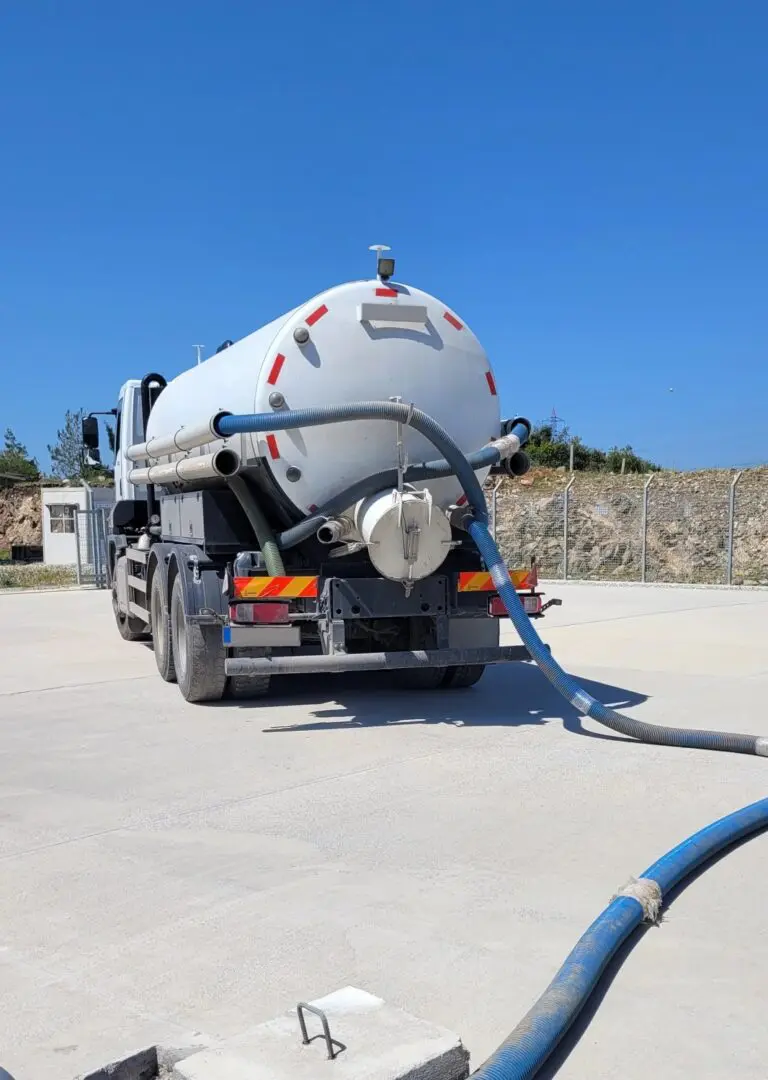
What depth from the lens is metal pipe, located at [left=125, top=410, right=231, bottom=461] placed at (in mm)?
7159

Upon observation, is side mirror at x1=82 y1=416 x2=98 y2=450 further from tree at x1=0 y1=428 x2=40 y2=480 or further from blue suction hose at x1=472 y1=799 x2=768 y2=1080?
tree at x1=0 y1=428 x2=40 y2=480

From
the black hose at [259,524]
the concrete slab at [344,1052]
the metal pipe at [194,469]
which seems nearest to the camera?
the concrete slab at [344,1052]

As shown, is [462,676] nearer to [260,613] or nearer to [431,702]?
[431,702]

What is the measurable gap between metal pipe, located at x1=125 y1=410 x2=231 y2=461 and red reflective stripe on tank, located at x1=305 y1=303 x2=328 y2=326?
87 cm

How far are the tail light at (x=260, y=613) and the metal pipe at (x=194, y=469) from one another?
0.95m

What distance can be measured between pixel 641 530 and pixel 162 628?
18490 millimetres

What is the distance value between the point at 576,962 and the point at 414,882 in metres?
1.13

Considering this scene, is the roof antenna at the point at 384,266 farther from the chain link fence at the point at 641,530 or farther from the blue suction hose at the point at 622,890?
the chain link fence at the point at 641,530

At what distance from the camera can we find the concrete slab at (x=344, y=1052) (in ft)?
8.09

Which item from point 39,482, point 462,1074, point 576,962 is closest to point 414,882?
point 576,962

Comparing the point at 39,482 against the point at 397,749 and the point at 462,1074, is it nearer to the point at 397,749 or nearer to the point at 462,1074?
the point at 397,749

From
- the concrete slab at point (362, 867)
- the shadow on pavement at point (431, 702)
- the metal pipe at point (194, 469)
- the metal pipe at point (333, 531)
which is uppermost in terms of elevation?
the metal pipe at point (194, 469)

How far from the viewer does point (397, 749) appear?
6773mm

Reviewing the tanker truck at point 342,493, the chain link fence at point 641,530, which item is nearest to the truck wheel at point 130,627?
the tanker truck at point 342,493
